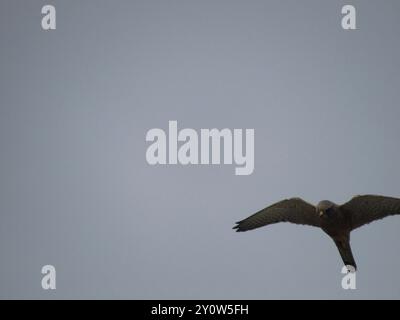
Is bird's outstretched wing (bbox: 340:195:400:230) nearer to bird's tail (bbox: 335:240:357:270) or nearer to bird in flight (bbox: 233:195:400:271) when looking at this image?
bird in flight (bbox: 233:195:400:271)

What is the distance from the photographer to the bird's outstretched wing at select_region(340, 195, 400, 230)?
36.1 ft

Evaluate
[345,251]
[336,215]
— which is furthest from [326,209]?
[345,251]

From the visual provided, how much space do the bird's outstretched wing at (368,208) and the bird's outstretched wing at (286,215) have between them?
59cm

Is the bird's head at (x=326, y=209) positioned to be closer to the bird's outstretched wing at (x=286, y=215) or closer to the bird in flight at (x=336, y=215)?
the bird in flight at (x=336, y=215)

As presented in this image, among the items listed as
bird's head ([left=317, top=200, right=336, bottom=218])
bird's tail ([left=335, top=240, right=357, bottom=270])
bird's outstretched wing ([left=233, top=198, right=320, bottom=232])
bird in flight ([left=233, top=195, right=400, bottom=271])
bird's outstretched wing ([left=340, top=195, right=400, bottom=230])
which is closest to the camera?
bird's outstretched wing ([left=340, top=195, right=400, bottom=230])

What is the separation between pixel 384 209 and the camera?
11.1 meters

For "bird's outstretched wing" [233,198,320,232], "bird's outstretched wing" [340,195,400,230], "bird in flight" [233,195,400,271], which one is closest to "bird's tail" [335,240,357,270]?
"bird in flight" [233,195,400,271]

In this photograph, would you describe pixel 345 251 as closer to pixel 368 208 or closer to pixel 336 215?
pixel 336 215

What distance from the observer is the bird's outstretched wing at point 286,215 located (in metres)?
11.8

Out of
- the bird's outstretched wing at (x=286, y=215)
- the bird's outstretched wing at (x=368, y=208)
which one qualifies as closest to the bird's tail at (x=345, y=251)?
the bird's outstretched wing at (x=368, y=208)

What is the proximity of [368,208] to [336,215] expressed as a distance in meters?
0.50
